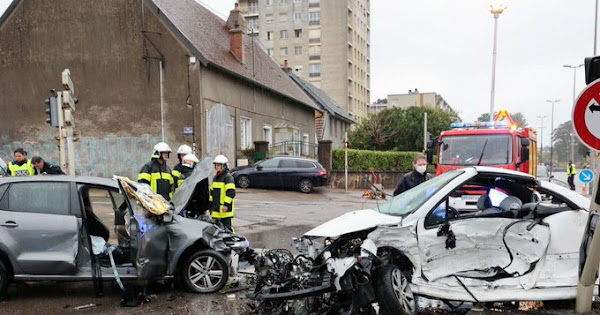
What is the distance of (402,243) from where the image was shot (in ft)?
14.6

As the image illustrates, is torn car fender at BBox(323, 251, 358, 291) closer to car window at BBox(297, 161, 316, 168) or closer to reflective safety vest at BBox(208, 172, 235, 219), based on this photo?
reflective safety vest at BBox(208, 172, 235, 219)

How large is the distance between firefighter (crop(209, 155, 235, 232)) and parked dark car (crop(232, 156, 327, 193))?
11.5 m

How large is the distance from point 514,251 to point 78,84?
62.7 ft

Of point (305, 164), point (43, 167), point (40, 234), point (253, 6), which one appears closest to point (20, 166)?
point (43, 167)

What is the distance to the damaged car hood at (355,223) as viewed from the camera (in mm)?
4445

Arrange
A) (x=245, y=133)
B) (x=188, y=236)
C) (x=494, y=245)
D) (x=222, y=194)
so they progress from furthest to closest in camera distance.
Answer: (x=245, y=133), (x=222, y=194), (x=188, y=236), (x=494, y=245)

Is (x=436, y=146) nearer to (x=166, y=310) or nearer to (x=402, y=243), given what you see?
(x=402, y=243)

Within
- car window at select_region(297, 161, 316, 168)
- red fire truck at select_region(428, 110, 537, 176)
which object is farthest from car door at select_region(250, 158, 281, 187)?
red fire truck at select_region(428, 110, 537, 176)

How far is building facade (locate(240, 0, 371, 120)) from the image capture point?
67812mm

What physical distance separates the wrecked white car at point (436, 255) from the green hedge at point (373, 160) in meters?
18.7

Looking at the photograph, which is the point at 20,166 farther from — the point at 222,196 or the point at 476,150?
the point at 476,150

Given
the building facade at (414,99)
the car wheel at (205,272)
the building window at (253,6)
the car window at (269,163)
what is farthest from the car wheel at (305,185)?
the building facade at (414,99)

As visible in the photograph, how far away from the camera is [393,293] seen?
413cm

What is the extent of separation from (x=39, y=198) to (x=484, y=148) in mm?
9384
